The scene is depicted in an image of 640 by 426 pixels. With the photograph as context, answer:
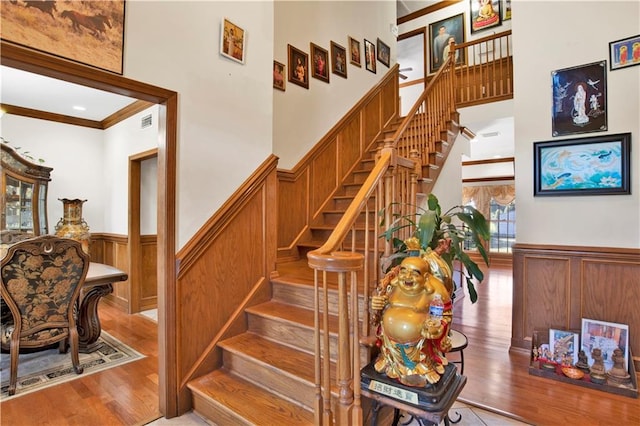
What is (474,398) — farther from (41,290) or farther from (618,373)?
(41,290)

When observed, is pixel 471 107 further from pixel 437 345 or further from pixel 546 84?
pixel 437 345

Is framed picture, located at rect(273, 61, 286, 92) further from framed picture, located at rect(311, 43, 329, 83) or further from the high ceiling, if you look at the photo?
the high ceiling

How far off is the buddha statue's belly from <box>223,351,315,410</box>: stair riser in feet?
2.20

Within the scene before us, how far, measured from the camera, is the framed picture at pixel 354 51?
14.9 ft

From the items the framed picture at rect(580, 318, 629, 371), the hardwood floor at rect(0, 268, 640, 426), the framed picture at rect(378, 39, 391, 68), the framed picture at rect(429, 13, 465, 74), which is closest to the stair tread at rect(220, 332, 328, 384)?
the hardwood floor at rect(0, 268, 640, 426)

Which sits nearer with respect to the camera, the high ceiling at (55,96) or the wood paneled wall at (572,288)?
the wood paneled wall at (572,288)

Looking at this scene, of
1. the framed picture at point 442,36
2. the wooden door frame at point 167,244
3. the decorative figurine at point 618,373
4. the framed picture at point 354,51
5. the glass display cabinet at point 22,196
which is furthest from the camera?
the framed picture at point 442,36

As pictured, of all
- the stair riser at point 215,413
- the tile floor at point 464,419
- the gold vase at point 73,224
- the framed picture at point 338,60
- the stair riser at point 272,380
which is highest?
the framed picture at point 338,60

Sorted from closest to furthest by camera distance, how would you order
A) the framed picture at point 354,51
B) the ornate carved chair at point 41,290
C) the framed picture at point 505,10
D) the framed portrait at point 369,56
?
the ornate carved chair at point 41,290
the framed picture at point 354,51
the framed portrait at point 369,56
the framed picture at point 505,10

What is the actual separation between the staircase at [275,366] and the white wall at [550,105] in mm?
1703

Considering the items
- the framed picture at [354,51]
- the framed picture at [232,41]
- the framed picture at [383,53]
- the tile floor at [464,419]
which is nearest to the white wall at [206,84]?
the framed picture at [232,41]

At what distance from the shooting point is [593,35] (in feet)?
8.75

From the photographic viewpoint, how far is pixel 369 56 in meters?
4.89

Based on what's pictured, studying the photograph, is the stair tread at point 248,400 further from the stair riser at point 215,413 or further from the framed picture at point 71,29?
the framed picture at point 71,29
